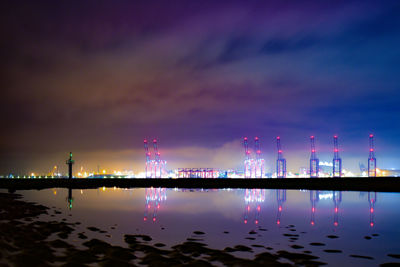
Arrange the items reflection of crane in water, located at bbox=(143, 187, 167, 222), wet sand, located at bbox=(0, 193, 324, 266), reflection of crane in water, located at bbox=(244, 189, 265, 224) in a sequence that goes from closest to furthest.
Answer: wet sand, located at bbox=(0, 193, 324, 266)
reflection of crane in water, located at bbox=(244, 189, 265, 224)
reflection of crane in water, located at bbox=(143, 187, 167, 222)

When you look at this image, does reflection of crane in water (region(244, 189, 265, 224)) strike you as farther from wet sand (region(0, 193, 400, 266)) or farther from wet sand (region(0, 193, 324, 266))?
wet sand (region(0, 193, 324, 266))

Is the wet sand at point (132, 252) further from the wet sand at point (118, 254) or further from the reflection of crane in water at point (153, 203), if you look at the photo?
the reflection of crane in water at point (153, 203)

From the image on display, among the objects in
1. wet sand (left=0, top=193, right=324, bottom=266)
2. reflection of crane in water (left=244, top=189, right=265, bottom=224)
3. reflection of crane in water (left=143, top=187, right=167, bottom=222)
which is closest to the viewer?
wet sand (left=0, top=193, right=324, bottom=266)

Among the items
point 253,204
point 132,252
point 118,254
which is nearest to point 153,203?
point 253,204

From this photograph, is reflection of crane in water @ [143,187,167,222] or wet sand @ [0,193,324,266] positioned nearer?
wet sand @ [0,193,324,266]

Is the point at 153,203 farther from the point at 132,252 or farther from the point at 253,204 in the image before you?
the point at 132,252

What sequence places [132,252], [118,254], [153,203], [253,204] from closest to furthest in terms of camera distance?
[118,254] < [132,252] < [253,204] < [153,203]

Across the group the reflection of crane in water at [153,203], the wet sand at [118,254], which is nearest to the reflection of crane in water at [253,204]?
the reflection of crane in water at [153,203]

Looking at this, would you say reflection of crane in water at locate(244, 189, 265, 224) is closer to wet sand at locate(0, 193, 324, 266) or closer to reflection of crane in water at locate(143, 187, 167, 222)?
reflection of crane in water at locate(143, 187, 167, 222)

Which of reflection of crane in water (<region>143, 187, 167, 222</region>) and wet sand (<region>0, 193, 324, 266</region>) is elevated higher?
wet sand (<region>0, 193, 324, 266</region>)

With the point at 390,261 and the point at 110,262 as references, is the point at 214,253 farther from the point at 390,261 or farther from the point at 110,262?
the point at 390,261

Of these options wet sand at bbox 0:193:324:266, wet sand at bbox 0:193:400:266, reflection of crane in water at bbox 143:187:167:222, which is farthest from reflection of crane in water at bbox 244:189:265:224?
wet sand at bbox 0:193:324:266

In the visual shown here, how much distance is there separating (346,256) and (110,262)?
9692 millimetres

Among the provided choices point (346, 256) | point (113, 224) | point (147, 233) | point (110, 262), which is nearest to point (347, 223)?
point (346, 256)
